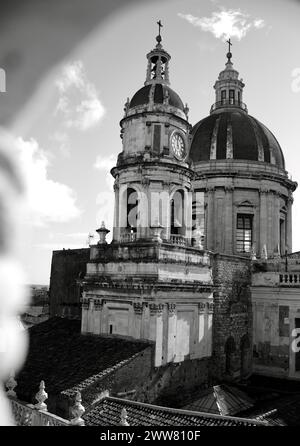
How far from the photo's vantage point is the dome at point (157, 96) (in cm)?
2345

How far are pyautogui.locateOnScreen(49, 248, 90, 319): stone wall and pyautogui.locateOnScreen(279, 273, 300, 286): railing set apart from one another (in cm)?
1315

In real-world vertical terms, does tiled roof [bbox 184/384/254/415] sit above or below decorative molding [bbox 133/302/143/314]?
below

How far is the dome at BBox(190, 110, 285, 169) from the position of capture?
108 ft

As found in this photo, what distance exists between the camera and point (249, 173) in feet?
105

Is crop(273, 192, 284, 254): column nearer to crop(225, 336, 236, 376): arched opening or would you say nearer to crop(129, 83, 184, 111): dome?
crop(225, 336, 236, 376): arched opening

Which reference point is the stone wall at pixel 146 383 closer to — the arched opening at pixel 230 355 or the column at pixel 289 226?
the arched opening at pixel 230 355

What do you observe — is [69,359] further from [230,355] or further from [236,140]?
[236,140]

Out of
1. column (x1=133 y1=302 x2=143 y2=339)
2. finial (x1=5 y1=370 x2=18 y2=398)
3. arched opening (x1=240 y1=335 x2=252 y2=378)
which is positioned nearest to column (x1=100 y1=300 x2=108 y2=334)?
column (x1=133 y1=302 x2=143 y2=339)

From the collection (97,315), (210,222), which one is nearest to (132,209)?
(97,315)

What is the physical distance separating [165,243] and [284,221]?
16171 mm

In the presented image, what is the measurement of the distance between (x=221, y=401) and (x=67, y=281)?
17522 mm

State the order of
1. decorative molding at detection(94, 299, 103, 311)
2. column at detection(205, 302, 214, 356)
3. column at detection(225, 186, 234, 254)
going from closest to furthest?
1. decorative molding at detection(94, 299, 103, 311)
2. column at detection(205, 302, 214, 356)
3. column at detection(225, 186, 234, 254)

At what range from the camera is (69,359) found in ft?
65.9

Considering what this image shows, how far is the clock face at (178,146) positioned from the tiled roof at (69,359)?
10111 mm
